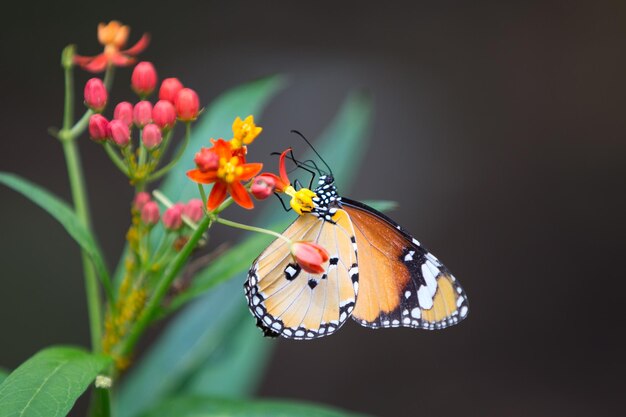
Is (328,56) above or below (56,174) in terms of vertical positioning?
above

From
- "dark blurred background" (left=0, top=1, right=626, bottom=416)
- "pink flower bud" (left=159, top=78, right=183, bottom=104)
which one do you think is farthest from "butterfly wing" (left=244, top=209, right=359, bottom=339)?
"dark blurred background" (left=0, top=1, right=626, bottom=416)

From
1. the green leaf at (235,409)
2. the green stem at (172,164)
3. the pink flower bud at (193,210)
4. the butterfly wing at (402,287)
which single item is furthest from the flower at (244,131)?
the green leaf at (235,409)

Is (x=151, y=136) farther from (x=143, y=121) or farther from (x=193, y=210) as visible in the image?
(x=193, y=210)

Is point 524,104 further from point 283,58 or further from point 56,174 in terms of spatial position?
point 56,174

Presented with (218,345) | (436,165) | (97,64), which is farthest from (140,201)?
(436,165)

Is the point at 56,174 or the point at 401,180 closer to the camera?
the point at 56,174

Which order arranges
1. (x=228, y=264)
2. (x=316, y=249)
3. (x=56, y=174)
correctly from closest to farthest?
(x=316, y=249)
(x=228, y=264)
(x=56, y=174)

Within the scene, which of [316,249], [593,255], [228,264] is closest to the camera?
[316,249]

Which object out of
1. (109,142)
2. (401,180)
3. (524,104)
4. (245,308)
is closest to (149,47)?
(401,180)
